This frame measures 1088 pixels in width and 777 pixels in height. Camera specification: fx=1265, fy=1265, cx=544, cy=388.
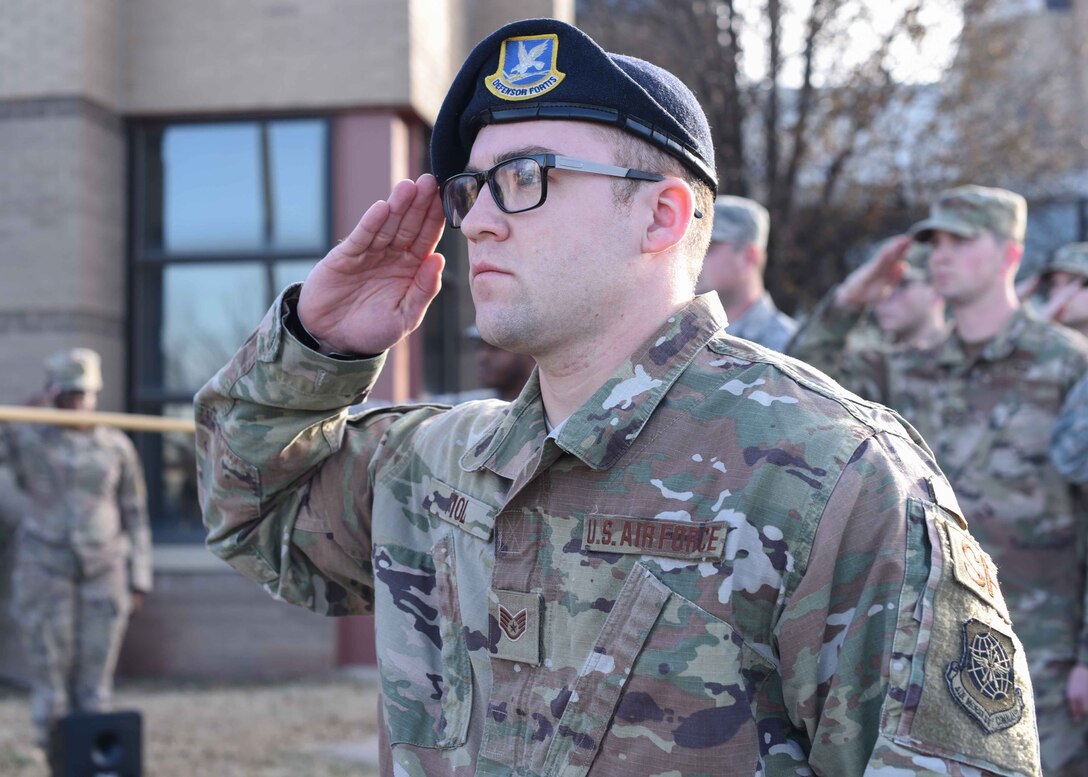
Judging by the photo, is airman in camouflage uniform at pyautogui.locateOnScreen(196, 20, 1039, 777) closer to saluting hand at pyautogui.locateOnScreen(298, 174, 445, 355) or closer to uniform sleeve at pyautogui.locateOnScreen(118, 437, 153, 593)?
saluting hand at pyautogui.locateOnScreen(298, 174, 445, 355)

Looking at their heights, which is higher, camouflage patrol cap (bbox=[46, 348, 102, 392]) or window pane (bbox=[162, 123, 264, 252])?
window pane (bbox=[162, 123, 264, 252])

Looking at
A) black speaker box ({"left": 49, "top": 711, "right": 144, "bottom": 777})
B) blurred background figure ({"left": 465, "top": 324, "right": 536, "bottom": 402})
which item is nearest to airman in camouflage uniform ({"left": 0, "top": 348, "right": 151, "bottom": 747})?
black speaker box ({"left": 49, "top": 711, "right": 144, "bottom": 777})

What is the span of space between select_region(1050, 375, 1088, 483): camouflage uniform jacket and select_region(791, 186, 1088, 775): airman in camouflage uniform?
0.41 feet

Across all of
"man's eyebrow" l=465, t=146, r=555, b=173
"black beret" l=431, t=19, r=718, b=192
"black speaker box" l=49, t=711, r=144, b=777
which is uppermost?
"black beret" l=431, t=19, r=718, b=192

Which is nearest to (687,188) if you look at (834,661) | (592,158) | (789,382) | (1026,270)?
(592,158)

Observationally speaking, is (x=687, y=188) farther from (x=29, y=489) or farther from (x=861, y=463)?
(x=29, y=489)

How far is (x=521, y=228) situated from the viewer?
1907 millimetres

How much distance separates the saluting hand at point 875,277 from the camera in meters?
4.43

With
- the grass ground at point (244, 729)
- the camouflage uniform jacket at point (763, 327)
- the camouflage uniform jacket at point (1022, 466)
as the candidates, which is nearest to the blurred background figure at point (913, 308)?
the camouflage uniform jacket at point (763, 327)

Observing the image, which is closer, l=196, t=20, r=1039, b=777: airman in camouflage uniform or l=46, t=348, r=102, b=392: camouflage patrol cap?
l=196, t=20, r=1039, b=777: airman in camouflage uniform

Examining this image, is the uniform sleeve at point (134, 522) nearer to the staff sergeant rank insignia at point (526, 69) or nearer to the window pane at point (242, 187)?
the window pane at point (242, 187)

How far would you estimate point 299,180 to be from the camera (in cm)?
862

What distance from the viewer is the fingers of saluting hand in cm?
213

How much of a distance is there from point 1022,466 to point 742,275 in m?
1.29
